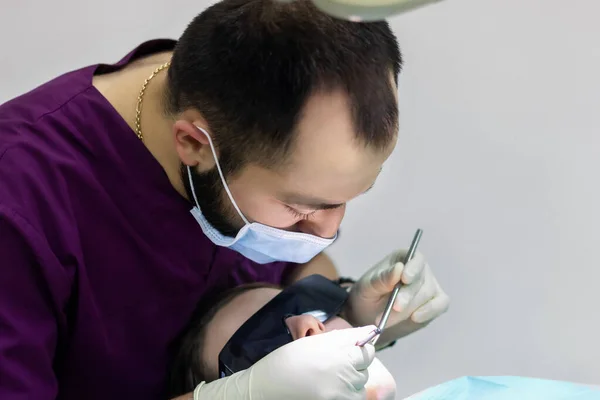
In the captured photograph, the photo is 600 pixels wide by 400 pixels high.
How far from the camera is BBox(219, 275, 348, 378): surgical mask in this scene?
3.45ft

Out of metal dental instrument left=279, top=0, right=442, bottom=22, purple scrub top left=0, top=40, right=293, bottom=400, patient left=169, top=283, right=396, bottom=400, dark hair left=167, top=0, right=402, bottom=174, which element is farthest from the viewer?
patient left=169, top=283, right=396, bottom=400

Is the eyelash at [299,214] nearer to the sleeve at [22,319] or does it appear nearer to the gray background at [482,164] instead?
the sleeve at [22,319]

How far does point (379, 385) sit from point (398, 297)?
0.19m

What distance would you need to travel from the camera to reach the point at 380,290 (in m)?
1.20

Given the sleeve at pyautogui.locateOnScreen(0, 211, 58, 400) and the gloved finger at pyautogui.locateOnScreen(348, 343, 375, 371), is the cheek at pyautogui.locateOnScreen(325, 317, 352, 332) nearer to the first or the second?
the gloved finger at pyautogui.locateOnScreen(348, 343, 375, 371)

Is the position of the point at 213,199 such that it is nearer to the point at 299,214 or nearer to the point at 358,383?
the point at 299,214

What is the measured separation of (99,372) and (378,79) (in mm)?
591

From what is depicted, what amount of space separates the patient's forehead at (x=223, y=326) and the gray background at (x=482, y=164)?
499mm

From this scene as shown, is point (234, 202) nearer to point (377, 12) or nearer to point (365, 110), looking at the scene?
point (365, 110)

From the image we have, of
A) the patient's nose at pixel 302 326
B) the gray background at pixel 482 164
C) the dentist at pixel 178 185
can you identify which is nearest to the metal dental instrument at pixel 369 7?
the dentist at pixel 178 185

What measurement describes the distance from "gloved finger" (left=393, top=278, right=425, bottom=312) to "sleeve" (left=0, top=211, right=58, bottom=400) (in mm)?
556

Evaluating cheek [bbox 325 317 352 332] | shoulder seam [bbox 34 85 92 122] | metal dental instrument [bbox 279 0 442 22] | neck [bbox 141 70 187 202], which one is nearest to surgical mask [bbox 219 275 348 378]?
cheek [bbox 325 317 352 332]

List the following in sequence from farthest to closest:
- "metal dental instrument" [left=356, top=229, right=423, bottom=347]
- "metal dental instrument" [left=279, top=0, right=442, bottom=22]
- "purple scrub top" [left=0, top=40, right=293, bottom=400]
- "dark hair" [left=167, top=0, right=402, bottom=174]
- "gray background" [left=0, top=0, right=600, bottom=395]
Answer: "gray background" [left=0, top=0, right=600, bottom=395]
"metal dental instrument" [left=356, top=229, right=423, bottom=347]
"purple scrub top" [left=0, top=40, right=293, bottom=400]
"dark hair" [left=167, top=0, right=402, bottom=174]
"metal dental instrument" [left=279, top=0, right=442, bottom=22]

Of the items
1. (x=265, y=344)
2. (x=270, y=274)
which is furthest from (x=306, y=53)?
(x=270, y=274)
